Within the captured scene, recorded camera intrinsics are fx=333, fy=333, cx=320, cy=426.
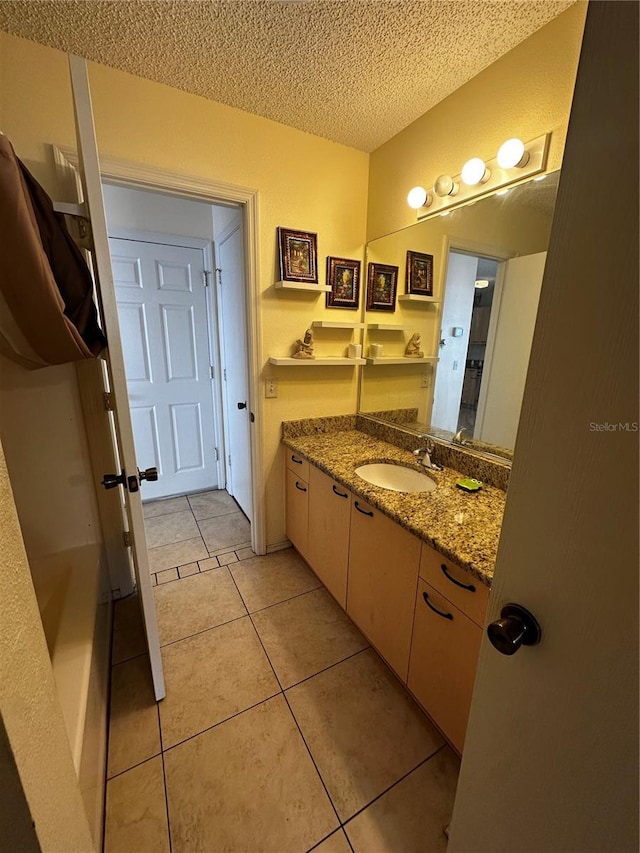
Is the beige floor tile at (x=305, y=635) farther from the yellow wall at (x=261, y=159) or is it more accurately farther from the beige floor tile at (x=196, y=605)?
the yellow wall at (x=261, y=159)

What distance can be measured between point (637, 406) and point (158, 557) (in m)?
2.48

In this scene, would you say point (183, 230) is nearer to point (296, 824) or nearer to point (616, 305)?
point (616, 305)

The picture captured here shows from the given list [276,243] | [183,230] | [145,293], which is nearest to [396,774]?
[276,243]

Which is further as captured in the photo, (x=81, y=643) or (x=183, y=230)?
(x=183, y=230)

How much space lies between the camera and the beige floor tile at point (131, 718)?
1164 millimetres

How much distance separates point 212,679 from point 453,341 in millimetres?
1898

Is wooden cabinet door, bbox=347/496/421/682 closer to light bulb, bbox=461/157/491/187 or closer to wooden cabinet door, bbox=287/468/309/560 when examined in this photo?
wooden cabinet door, bbox=287/468/309/560

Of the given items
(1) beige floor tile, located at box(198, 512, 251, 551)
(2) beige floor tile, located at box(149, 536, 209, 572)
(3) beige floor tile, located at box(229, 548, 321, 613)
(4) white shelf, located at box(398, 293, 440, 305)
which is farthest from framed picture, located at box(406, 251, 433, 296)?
(2) beige floor tile, located at box(149, 536, 209, 572)

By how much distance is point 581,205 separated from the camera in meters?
0.43

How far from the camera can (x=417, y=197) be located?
163 centimetres

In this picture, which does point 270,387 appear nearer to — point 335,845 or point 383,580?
point 383,580

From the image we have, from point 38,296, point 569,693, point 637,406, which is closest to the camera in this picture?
point 637,406

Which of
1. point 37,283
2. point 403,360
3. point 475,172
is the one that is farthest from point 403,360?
point 37,283

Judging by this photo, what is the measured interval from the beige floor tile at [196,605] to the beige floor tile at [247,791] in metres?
0.51
